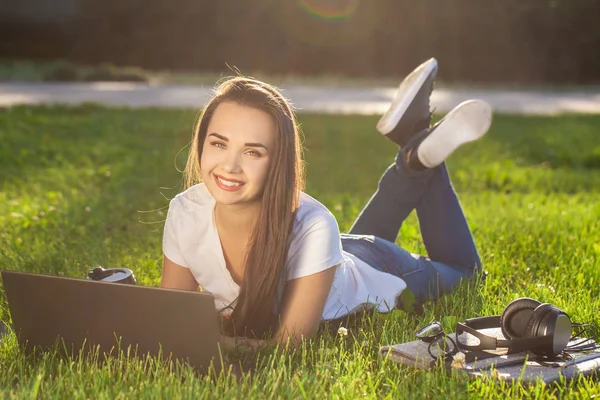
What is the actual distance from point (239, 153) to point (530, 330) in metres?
1.25

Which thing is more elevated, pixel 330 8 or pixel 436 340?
pixel 330 8

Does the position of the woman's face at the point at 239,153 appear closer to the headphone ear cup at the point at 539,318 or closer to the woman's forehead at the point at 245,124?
the woman's forehead at the point at 245,124

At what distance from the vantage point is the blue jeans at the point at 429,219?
442 cm

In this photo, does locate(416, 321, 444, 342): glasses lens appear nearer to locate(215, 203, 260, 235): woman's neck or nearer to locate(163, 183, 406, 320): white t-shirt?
locate(163, 183, 406, 320): white t-shirt

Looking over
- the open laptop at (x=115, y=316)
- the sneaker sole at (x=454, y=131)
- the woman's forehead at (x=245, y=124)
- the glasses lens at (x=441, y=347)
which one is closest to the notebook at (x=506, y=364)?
the glasses lens at (x=441, y=347)

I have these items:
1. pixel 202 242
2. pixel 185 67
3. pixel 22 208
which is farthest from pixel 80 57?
pixel 202 242

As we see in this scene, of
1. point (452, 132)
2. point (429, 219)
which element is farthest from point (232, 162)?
point (429, 219)

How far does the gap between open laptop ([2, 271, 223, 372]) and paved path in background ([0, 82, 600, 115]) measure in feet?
31.4

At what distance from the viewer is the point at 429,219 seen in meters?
4.53

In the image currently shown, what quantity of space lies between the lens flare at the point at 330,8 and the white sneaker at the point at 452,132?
697 inches

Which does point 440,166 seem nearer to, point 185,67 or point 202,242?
point 202,242

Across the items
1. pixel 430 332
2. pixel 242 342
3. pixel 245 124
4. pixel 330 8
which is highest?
pixel 330 8

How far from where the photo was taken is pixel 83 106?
39.5ft

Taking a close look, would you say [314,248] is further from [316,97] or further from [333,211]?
[316,97]
